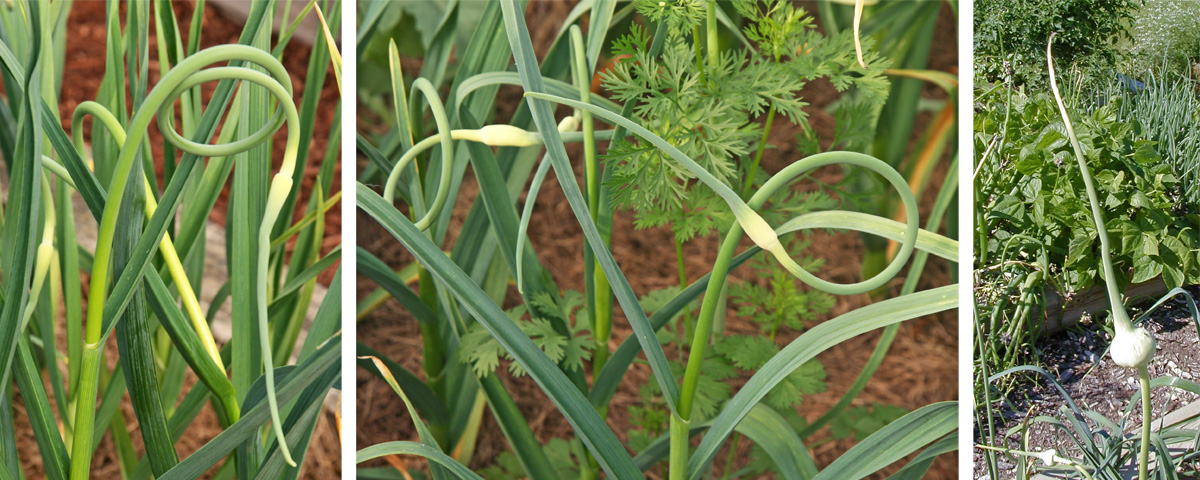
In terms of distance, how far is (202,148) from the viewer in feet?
1.97

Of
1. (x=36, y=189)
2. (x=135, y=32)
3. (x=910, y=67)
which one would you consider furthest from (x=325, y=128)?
(x=910, y=67)

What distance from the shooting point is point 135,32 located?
2.19ft

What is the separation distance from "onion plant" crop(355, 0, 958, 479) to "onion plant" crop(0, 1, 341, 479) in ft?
0.26

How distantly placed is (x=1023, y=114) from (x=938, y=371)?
0.27 m

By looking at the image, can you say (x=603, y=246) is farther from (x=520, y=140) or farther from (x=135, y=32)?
(x=135, y=32)

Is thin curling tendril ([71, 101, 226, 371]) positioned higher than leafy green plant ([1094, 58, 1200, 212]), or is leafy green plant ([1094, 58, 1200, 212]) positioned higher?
leafy green plant ([1094, 58, 1200, 212])

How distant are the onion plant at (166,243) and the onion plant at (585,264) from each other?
0.08 m

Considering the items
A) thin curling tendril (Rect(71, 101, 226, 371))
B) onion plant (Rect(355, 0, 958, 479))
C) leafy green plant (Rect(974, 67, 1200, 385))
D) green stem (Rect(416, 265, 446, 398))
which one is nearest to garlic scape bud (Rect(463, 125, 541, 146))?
onion plant (Rect(355, 0, 958, 479))

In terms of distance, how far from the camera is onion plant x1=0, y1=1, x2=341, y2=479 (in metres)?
0.59

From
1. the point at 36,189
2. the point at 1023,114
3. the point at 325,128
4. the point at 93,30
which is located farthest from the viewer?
the point at 93,30

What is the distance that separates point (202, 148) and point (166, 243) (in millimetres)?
100

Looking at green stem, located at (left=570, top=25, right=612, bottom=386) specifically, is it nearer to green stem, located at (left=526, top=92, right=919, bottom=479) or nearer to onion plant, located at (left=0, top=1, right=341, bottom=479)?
green stem, located at (left=526, top=92, right=919, bottom=479)

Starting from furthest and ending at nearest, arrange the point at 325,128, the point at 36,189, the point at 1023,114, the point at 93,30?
1. the point at 93,30
2. the point at 325,128
3. the point at 1023,114
4. the point at 36,189

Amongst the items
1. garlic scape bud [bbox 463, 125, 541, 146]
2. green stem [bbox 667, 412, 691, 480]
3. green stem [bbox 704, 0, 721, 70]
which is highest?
green stem [bbox 704, 0, 721, 70]
